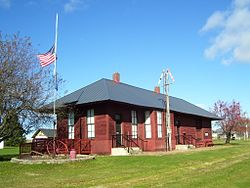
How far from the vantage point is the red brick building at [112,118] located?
A: 89.6 ft

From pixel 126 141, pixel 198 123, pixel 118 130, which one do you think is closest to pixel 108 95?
pixel 118 130

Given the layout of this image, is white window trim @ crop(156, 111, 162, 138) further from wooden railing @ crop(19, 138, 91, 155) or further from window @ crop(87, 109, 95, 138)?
wooden railing @ crop(19, 138, 91, 155)

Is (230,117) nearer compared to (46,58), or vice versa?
(46,58)

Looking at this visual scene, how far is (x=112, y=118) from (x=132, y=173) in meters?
11.5

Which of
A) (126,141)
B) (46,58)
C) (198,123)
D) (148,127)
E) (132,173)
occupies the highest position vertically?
(46,58)

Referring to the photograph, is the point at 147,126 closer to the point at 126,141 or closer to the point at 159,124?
the point at 159,124

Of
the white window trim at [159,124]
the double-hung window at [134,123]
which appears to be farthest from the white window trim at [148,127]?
the double-hung window at [134,123]

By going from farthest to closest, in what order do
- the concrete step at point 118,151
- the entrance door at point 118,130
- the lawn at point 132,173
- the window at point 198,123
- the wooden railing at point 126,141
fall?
the window at point 198,123 → the entrance door at point 118,130 → the wooden railing at point 126,141 → the concrete step at point 118,151 → the lawn at point 132,173

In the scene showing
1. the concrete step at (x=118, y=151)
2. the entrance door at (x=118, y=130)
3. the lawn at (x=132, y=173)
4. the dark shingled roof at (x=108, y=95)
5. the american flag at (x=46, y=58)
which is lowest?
the lawn at (x=132, y=173)

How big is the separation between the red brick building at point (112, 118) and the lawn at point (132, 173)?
5.60 metres

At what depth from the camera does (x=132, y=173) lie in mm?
16500

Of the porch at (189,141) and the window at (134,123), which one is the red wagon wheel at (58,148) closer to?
the window at (134,123)

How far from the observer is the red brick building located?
27.3 metres

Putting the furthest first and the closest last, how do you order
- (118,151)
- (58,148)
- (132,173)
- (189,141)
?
1. (189,141)
2. (118,151)
3. (58,148)
4. (132,173)
